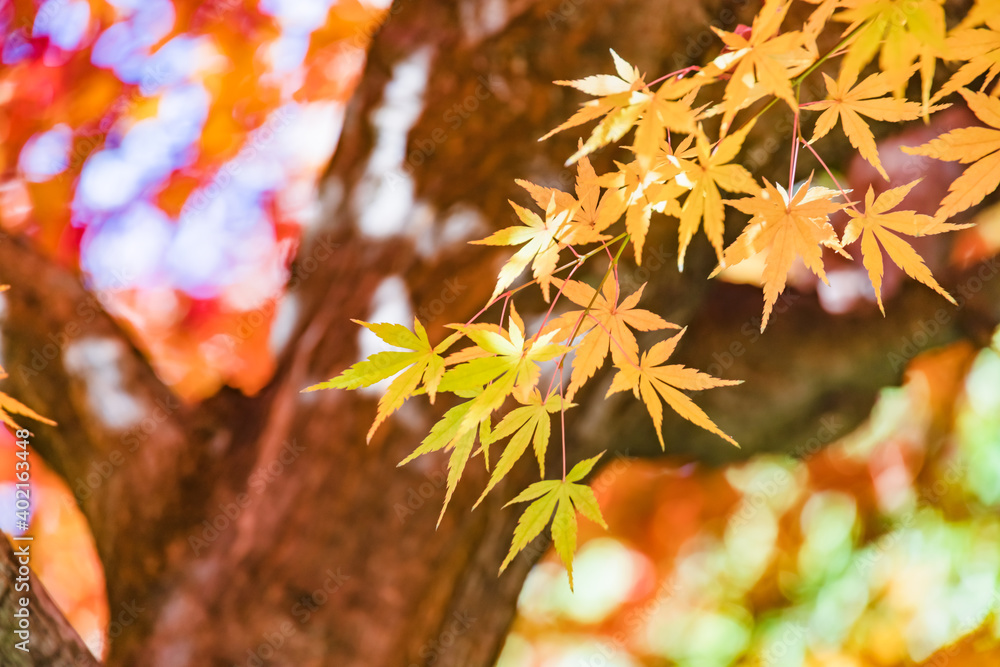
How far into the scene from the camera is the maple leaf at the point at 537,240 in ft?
2.08

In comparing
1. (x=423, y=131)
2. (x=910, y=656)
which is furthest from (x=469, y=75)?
(x=910, y=656)

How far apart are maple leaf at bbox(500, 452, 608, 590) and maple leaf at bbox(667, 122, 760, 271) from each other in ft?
0.92

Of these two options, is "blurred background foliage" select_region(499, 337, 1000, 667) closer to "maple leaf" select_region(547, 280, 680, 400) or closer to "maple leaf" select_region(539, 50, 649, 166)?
"maple leaf" select_region(547, 280, 680, 400)

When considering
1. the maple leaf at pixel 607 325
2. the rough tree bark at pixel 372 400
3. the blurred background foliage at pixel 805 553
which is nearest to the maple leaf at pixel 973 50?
the maple leaf at pixel 607 325

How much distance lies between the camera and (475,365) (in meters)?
0.61

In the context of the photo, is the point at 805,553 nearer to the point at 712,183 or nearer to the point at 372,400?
the point at 372,400

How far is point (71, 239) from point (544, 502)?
2.61 m

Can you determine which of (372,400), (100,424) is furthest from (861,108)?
(100,424)

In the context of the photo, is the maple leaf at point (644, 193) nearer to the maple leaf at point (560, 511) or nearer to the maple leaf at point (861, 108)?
the maple leaf at point (861, 108)

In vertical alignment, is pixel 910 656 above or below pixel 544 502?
below

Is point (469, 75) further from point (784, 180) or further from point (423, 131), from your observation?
point (784, 180)

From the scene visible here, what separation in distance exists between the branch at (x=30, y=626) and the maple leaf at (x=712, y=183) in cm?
89

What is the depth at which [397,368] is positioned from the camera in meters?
0.64

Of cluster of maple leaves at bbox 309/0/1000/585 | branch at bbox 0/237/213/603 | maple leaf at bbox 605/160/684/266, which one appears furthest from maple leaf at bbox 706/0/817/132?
branch at bbox 0/237/213/603
